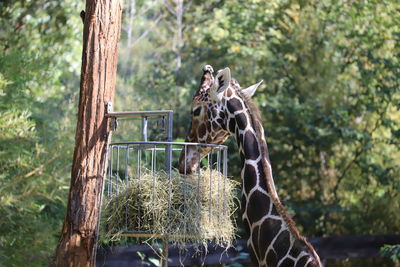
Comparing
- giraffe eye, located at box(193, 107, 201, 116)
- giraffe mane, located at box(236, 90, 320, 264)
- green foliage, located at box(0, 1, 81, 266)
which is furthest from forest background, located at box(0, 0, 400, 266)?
giraffe mane, located at box(236, 90, 320, 264)

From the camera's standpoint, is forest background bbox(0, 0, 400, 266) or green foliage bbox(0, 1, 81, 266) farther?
forest background bbox(0, 0, 400, 266)

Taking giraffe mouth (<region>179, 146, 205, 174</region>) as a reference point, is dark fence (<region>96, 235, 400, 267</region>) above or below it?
below

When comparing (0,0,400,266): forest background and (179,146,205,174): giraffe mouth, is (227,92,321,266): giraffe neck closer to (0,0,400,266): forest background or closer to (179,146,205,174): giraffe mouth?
(179,146,205,174): giraffe mouth

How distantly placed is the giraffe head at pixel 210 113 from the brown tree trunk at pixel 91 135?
64cm

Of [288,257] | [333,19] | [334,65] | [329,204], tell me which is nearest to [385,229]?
[329,204]

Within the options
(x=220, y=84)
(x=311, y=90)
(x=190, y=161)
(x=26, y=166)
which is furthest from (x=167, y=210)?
(x=311, y=90)

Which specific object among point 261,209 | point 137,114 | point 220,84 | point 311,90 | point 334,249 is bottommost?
point 334,249

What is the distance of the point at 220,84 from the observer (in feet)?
15.0

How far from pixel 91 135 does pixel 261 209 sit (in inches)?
48.8

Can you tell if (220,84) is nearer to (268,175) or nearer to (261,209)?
(268,175)

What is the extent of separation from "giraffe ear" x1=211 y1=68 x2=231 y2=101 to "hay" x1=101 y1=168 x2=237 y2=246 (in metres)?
0.61

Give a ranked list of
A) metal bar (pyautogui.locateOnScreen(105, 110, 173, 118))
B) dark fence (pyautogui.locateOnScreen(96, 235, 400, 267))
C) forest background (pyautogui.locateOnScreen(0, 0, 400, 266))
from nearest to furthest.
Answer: metal bar (pyautogui.locateOnScreen(105, 110, 173, 118)), dark fence (pyautogui.locateOnScreen(96, 235, 400, 267)), forest background (pyautogui.locateOnScreen(0, 0, 400, 266))

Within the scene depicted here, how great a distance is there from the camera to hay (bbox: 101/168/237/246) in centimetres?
398

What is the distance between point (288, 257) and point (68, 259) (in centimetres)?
142
